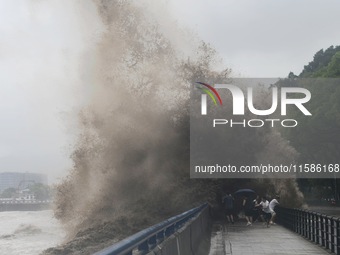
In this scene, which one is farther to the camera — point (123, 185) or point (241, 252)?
point (123, 185)

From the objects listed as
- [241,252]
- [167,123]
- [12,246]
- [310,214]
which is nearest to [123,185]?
[167,123]

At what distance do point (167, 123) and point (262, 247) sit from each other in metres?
25.3

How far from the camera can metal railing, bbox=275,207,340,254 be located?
1750 centimetres

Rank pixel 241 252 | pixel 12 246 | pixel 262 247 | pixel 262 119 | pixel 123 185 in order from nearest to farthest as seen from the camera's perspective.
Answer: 1. pixel 241 252
2. pixel 262 247
3. pixel 262 119
4. pixel 123 185
5. pixel 12 246

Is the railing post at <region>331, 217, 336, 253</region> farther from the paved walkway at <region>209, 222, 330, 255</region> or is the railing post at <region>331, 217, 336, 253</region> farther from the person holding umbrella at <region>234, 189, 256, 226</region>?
the person holding umbrella at <region>234, 189, 256, 226</region>

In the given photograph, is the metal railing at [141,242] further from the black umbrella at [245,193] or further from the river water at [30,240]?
the river water at [30,240]

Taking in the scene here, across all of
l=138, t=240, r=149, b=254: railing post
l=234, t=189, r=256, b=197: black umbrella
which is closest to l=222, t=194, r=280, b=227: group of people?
l=234, t=189, r=256, b=197: black umbrella

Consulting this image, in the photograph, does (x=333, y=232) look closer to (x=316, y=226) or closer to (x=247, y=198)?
(x=316, y=226)

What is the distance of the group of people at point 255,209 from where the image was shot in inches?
1305

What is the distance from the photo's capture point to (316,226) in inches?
838

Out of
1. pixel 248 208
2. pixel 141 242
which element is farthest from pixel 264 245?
pixel 248 208

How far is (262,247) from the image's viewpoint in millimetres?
20625

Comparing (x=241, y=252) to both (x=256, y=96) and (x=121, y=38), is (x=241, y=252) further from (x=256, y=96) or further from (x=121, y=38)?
(x=121, y=38)

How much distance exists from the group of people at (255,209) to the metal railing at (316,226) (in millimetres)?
883
